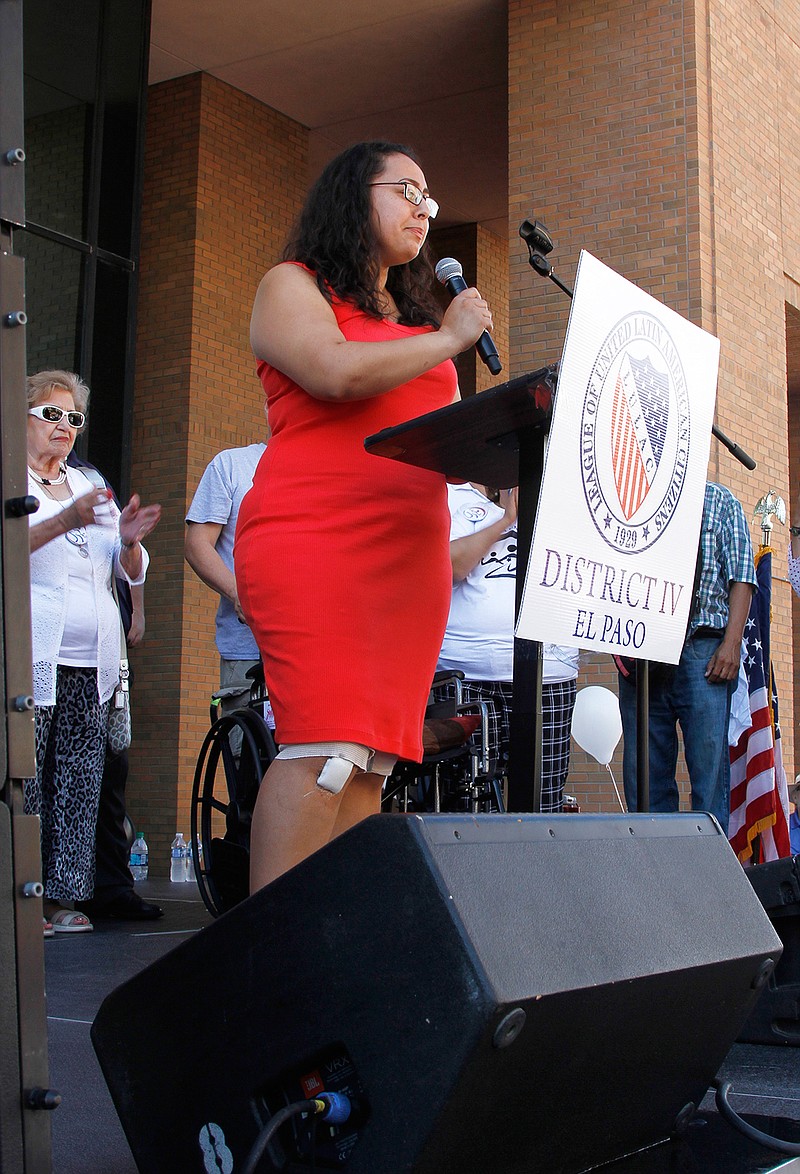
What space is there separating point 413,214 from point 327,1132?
1.46 metres

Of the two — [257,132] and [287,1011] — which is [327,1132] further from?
[257,132]

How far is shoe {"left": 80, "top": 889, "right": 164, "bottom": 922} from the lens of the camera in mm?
5031

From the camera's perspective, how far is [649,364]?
2.06 metres

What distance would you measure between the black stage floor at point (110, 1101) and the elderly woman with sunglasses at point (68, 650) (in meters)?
0.39

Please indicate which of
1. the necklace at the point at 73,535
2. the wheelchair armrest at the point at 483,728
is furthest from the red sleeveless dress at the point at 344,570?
the necklace at the point at 73,535

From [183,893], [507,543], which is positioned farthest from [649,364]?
[183,893]

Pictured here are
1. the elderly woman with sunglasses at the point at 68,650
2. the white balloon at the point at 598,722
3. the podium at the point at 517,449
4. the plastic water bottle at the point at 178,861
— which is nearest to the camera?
the podium at the point at 517,449

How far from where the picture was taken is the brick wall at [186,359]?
940 centimetres

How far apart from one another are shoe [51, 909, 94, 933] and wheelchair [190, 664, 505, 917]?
52 centimetres

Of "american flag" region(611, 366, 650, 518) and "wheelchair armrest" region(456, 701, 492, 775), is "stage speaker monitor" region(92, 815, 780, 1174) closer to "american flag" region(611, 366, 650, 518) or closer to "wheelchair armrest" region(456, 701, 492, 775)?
"american flag" region(611, 366, 650, 518)

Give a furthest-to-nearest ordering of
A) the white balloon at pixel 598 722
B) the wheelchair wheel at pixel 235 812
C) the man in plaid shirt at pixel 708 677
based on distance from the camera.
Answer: the white balloon at pixel 598 722 → the man in plaid shirt at pixel 708 677 → the wheelchair wheel at pixel 235 812

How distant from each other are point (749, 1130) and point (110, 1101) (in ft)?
3.54

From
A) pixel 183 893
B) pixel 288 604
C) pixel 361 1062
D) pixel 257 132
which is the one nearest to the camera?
pixel 361 1062

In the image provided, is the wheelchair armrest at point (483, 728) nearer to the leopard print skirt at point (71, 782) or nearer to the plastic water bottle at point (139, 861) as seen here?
the leopard print skirt at point (71, 782)
